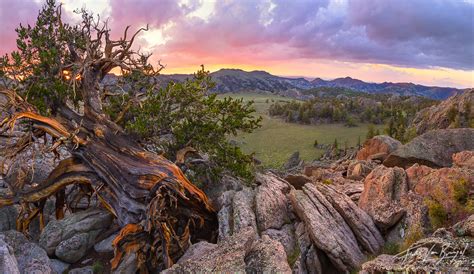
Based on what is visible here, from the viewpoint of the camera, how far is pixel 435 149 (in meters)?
28.0

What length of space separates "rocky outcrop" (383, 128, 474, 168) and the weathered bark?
17.3 m

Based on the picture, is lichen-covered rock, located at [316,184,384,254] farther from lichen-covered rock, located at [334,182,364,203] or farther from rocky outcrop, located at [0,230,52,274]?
rocky outcrop, located at [0,230,52,274]

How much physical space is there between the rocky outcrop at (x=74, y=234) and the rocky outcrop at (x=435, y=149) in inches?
878

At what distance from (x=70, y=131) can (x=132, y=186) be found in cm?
475

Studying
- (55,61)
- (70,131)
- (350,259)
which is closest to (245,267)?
(350,259)

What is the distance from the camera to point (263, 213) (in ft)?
55.1

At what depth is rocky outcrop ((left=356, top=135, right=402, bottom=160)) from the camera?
39191 mm

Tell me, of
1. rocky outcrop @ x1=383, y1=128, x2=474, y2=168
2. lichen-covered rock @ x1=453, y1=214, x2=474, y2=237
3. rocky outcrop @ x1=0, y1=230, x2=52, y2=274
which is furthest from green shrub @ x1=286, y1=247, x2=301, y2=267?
rocky outcrop @ x1=383, y1=128, x2=474, y2=168

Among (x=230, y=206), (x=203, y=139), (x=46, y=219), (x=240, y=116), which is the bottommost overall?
(x=46, y=219)

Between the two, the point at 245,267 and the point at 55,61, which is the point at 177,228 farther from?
the point at 55,61

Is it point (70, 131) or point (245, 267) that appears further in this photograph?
point (70, 131)

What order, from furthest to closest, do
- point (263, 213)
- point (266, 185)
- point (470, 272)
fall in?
point (266, 185) < point (263, 213) < point (470, 272)

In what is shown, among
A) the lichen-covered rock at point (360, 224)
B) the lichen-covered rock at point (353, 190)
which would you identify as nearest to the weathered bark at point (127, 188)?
the lichen-covered rock at point (360, 224)

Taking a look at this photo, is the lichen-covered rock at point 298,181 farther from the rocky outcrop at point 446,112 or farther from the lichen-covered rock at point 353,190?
the rocky outcrop at point 446,112
